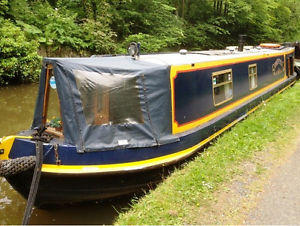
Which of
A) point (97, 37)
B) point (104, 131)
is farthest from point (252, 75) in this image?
point (97, 37)

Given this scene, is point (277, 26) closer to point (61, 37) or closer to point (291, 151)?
point (61, 37)

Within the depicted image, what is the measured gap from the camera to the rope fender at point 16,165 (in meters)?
4.00

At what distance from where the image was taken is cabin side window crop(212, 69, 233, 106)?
250 inches

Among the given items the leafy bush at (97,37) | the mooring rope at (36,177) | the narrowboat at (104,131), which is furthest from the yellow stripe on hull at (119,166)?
the leafy bush at (97,37)

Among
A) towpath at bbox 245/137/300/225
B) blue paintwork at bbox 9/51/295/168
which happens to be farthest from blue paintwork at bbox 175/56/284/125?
towpath at bbox 245/137/300/225

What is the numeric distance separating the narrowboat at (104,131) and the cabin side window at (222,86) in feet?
3.66

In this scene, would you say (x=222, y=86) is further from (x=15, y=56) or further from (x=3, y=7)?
(x=3, y=7)

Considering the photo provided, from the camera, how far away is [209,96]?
20.0ft

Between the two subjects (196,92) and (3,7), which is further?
(3,7)

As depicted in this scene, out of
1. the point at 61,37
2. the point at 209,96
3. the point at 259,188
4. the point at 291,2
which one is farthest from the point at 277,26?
the point at 259,188

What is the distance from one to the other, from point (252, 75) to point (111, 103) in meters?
5.28

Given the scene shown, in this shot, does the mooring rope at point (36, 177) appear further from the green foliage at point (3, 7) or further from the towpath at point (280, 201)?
the green foliage at point (3, 7)

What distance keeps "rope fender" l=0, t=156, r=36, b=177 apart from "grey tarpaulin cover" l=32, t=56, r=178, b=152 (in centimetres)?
57

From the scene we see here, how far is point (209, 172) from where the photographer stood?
460 centimetres
